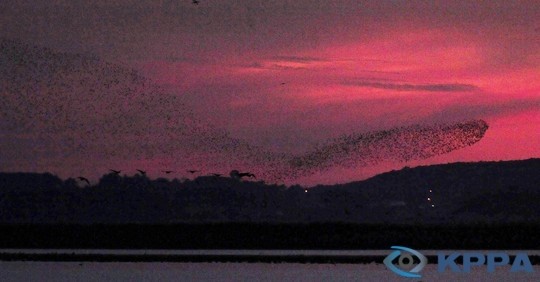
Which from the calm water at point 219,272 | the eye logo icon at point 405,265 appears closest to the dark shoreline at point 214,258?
the eye logo icon at point 405,265

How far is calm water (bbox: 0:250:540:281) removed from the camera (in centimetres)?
1992

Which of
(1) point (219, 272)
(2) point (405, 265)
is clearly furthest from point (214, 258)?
(2) point (405, 265)

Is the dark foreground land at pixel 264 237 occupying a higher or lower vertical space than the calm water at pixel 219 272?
higher

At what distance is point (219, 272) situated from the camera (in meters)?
21.3

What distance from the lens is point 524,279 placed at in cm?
1969

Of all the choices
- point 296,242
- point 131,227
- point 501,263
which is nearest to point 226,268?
point 501,263

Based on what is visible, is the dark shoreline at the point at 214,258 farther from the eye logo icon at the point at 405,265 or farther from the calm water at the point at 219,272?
the calm water at the point at 219,272

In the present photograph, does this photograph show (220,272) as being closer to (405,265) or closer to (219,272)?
(219,272)

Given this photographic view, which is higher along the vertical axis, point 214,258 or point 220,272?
point 214,258

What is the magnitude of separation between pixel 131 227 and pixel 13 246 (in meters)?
6.75

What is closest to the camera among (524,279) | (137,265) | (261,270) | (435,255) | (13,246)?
(524,279)

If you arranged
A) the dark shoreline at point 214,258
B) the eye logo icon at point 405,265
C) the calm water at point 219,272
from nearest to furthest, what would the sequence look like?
the calm water at point 219,272 < the eye logo icon at point 405,265 < the dark shoreline at point 214,258

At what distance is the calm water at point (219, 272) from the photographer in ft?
65.4

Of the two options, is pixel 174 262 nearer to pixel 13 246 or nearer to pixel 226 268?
pixel 226 268
